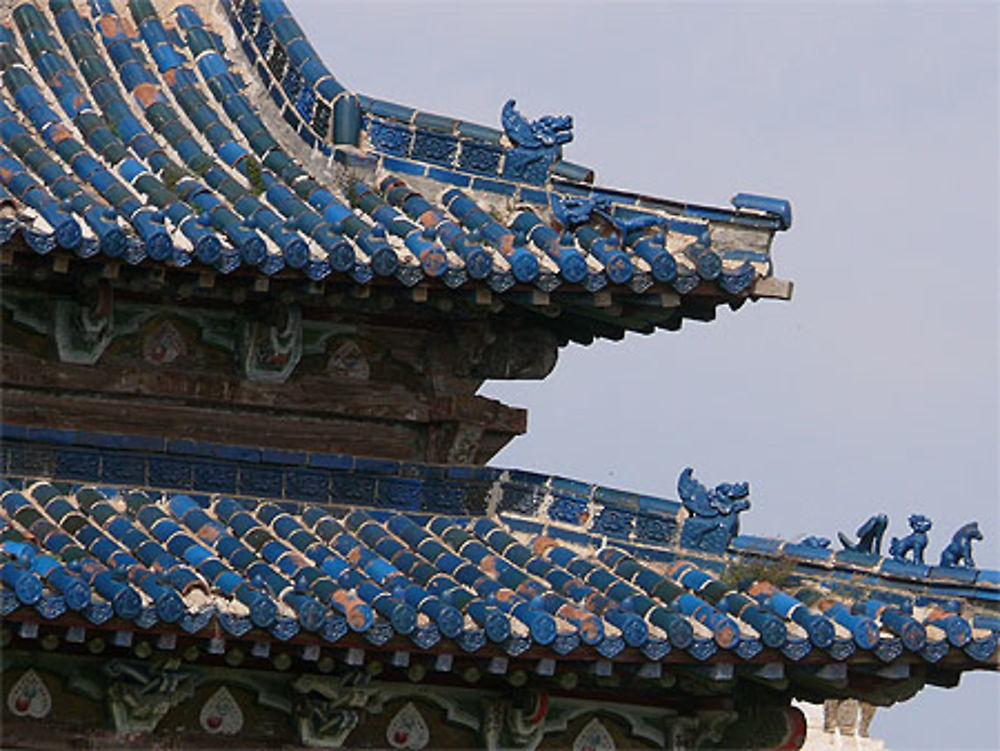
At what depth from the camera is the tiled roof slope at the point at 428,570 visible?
56.4 feet

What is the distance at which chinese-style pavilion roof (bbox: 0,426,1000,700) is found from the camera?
17203mm

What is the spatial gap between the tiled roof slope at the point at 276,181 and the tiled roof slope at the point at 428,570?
1761 millimetres

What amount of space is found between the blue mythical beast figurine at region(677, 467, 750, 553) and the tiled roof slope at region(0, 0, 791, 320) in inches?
61.4

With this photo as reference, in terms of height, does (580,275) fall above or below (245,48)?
below

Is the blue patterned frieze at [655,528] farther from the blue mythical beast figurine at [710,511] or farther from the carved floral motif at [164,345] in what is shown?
the carved floral motif at [164,345]

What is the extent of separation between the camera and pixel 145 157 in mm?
19453

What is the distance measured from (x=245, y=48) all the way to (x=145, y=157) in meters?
1.90

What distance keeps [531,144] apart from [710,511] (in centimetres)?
278

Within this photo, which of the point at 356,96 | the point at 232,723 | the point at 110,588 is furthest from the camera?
the point at 356,96

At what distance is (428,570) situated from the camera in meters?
18.6

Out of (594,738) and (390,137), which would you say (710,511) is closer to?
(594,738)

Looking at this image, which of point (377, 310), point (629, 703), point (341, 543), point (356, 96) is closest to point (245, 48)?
point (356, 96)

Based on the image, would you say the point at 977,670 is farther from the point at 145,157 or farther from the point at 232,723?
the point at 145,157

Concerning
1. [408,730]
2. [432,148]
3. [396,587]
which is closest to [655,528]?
[408,730]
